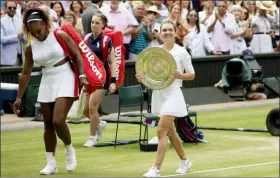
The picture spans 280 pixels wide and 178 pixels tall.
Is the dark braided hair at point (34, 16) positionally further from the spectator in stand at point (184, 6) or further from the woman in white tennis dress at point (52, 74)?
the spectator in stand at point (184, 6)

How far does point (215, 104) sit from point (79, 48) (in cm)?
1033

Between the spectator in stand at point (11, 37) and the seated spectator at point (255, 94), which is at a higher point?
the spectator in stand at point (11, 37)

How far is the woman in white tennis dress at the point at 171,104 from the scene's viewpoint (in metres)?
13.8

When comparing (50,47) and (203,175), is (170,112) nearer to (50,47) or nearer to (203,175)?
(203,175)

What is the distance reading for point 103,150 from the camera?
55.8 feet

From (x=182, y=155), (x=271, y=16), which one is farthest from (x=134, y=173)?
(x=271, y=16)

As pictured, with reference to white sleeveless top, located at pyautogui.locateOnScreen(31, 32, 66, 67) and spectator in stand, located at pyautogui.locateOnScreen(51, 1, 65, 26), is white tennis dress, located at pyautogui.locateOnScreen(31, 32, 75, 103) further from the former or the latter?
spectator in stand, located at pyautogui.locateOnScreen(51, 1, 65, 26)

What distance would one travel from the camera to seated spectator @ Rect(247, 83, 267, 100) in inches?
995

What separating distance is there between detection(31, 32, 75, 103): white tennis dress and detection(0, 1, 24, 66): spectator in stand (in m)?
7.97

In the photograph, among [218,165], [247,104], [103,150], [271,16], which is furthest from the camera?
[271,16]

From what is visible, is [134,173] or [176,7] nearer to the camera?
[134,173]

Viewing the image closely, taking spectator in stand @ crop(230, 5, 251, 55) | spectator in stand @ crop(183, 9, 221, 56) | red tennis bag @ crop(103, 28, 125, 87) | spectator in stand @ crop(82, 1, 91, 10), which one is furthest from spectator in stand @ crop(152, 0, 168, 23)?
red tennis bag @ crop(103, 28, 125, 87)

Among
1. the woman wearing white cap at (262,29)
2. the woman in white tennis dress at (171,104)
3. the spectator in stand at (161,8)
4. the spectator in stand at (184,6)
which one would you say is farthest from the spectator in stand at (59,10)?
the woman in white tennis dress at (171,104)

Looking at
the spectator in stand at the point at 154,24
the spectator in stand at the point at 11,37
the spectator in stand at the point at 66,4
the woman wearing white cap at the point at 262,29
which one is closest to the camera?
the spectator in stand at the point at 11,37
